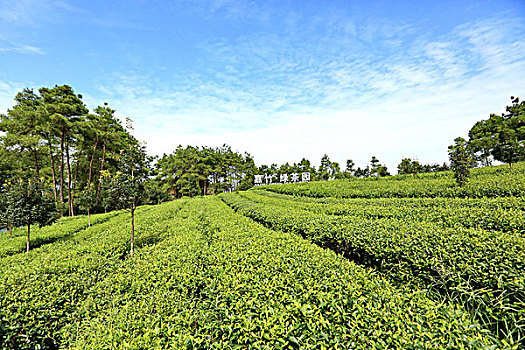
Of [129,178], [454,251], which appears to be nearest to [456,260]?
[454,251]

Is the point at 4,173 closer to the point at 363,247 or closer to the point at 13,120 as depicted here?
the point at 13,120

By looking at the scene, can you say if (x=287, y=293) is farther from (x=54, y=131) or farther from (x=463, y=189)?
(x=54, y=131)

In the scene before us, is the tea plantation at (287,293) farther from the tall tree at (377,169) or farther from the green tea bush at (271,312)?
the tall tree at (377,169)

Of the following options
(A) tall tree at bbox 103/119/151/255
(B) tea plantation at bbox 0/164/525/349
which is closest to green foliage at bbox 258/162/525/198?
(B) tea plantation at bbox 0/164/525/349

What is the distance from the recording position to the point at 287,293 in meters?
2.82

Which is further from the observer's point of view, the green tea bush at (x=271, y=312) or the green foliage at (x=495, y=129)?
the green foliage at (x=495, y=129)

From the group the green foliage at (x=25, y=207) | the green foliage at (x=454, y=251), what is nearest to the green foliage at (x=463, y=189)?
the green foliage at (x=454, y=251)

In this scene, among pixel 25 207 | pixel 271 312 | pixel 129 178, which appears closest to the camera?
A: pixel 271 312

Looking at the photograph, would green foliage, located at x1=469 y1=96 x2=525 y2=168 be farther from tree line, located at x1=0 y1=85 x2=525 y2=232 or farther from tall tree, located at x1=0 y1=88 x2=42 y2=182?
tall tree, located at x1=0 y1=88 x2=42 y2=182

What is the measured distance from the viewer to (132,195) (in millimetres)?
6906

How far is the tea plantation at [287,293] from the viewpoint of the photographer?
211 centimetres

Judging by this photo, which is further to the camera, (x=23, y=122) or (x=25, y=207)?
(x=23, y=122)

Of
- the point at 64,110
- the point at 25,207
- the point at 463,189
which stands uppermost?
the point at 64,110

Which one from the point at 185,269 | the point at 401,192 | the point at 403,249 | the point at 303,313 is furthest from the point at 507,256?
the point at 401,192
